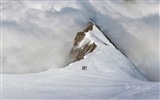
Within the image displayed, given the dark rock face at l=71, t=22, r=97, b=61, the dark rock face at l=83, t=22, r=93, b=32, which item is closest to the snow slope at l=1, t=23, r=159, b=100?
the dark rock face at l=71, t=22, r=97, b=61

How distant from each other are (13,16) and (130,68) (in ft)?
90.7

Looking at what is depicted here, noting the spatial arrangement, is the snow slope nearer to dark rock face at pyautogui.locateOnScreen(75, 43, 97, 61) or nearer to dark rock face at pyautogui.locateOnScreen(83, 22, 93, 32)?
dark rock face at pyautogui.locateOnScreen(75, 43, 97, 61)

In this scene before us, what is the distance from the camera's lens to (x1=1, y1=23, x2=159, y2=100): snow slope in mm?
24562

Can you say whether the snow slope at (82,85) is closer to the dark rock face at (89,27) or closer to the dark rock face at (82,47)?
the dark rock face at (82,47)

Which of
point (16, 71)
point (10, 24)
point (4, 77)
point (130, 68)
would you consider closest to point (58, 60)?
point (16, 71)

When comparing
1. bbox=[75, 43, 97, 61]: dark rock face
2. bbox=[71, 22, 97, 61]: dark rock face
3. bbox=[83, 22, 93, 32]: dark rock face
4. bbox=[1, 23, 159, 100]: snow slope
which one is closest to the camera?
bbox=[1, 23, 159, 100]: snow slope

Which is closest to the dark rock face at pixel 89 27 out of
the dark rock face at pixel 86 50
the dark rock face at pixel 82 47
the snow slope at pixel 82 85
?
the dark rock face at pixel 82 47

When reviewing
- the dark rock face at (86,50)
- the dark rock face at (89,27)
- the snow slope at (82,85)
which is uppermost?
the dark rock face at (89,27)

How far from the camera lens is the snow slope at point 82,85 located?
24.6 metres

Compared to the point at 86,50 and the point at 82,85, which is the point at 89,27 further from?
the point at 82,85

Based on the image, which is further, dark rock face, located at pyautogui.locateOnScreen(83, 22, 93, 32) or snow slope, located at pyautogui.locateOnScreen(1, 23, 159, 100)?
dark rock face, located at pyautogui.locateOnScreen(83, 22, 93, 32)

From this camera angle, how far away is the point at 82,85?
28078mm

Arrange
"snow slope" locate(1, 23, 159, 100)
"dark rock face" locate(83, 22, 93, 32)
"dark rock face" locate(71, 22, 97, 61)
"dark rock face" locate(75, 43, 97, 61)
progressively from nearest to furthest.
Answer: "snow slope" locate(1, 23, 159, 100) < "dark rock face" locate(75, 43, 97, 61) < "dark rock face" locate(71, 22, 97, 61) < "dark rock face" locate(83, 22, 93, 32)

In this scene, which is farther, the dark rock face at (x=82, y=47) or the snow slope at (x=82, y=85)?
the dark rock face at (x=82, y=47)
